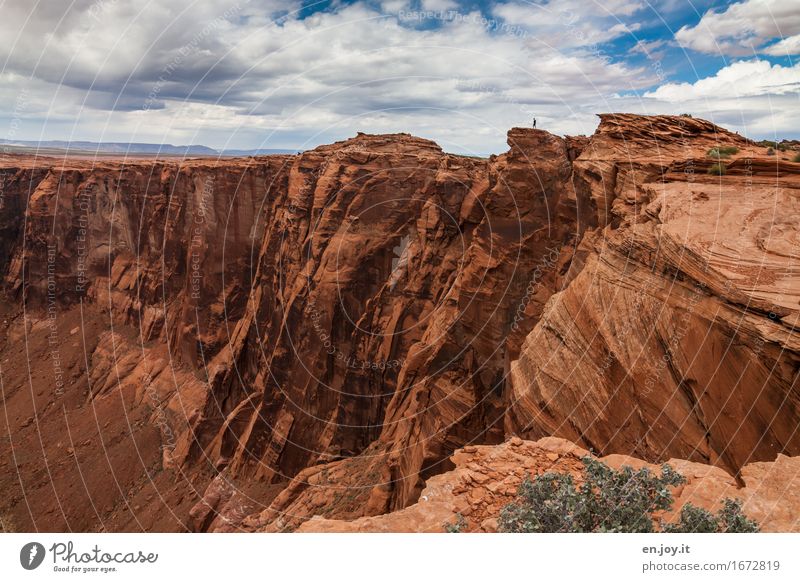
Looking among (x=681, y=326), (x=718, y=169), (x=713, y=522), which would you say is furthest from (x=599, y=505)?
(x=718, y=169)

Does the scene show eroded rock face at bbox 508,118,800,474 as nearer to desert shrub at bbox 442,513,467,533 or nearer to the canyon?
the canyon

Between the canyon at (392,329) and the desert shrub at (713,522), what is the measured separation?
512mm

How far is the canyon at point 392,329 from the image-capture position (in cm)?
867

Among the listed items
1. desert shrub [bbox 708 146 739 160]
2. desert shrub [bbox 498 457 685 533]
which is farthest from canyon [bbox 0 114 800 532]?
desert shrub [bbox 498 457 685 533]

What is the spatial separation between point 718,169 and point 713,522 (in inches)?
364

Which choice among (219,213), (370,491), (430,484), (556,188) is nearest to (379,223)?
(556,188)

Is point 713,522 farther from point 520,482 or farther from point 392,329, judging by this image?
point 392,329

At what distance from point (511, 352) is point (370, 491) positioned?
438 inches

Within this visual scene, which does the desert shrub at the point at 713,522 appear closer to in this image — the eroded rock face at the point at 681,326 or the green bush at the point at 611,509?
the green bush at the point at 611,509

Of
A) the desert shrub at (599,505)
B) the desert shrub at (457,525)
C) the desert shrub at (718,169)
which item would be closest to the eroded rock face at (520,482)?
the desert shrub at (457,525)

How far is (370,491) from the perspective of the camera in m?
24.5

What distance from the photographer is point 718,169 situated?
1190 cm

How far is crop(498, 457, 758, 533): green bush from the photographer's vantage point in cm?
651

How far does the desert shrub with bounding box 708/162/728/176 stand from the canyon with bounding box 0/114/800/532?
88 mm
